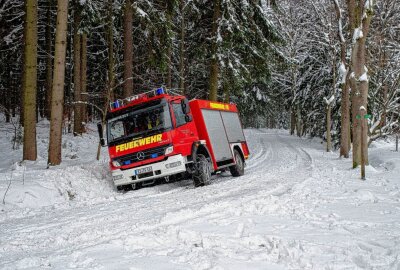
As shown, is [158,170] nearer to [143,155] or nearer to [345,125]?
[143,155]

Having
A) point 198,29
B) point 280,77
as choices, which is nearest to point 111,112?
point 198,29

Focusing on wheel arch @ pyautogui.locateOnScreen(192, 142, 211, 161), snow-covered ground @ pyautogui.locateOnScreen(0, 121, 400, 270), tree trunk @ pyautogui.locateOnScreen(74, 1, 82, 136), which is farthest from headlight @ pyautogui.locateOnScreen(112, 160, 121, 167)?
tree trunk @ pyautogui.locateOnScreen(74, 1, 82, 136)

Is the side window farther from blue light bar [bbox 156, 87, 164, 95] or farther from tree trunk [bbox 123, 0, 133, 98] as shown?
tree trunk [bbox 123, 0, 133, 98]

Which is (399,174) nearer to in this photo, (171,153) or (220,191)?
(220,191)

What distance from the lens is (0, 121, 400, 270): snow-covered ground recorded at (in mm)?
3846

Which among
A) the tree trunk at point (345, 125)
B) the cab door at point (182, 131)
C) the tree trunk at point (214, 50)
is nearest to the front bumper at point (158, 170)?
the cab door at point (182, 131)

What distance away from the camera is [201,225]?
529 cm

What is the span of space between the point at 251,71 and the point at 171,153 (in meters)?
11.6

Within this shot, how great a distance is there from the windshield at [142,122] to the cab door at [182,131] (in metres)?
0.27

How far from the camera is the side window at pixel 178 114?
10172 millimetres

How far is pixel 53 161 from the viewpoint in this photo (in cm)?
1084

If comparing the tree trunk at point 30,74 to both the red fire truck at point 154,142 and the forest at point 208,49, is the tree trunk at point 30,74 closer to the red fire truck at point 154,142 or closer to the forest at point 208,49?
the forest at point 208,49

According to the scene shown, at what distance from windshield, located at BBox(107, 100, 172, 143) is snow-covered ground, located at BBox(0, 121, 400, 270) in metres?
1.57

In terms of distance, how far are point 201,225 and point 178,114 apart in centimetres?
540
